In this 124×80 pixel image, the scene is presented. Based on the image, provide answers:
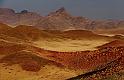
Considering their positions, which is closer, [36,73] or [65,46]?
[36,73]

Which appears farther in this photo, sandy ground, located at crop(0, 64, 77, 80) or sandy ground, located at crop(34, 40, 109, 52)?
sandy ground, located at crop(34, 40, 109, 52)

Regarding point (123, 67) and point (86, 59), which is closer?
point (123, 67)

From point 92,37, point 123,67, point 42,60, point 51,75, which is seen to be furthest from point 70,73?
point 92,37

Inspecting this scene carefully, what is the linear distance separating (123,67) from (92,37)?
2532 inches

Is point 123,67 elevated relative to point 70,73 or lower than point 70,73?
elevated

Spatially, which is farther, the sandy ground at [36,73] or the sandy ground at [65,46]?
the sandy ground at [65,46]

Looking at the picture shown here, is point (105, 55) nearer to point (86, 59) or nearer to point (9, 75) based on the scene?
point (86, 59)

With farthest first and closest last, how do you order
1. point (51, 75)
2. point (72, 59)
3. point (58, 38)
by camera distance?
1. point (58, 38)
2. point (72, 59)
3. point (51, 75)

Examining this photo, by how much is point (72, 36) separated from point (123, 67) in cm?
6464

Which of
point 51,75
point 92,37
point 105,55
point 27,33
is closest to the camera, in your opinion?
point 51,75

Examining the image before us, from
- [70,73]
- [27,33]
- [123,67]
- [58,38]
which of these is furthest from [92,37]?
[123,67]

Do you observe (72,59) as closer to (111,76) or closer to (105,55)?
(105,55)

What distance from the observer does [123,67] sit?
19844 mm

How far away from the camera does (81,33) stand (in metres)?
88.5
